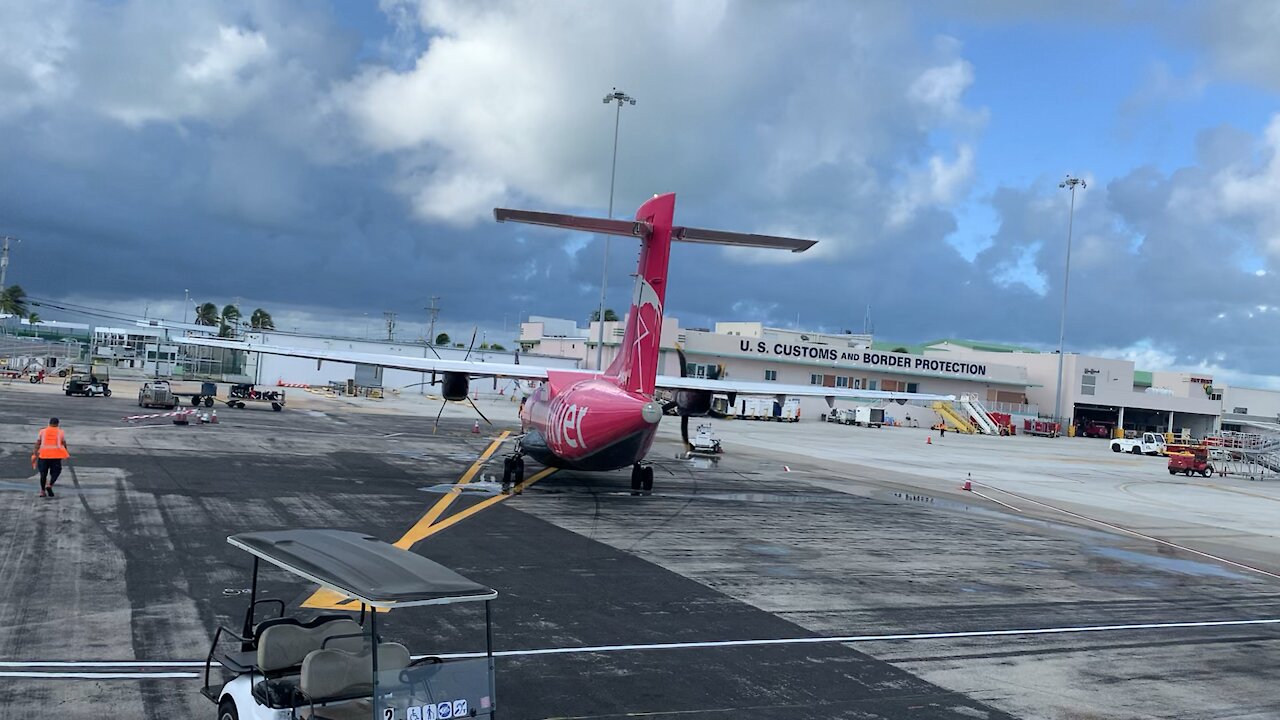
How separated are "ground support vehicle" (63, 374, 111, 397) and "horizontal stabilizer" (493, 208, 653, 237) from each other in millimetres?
49256

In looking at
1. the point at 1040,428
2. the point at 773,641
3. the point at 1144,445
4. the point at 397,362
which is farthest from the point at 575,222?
the point at 1040,428

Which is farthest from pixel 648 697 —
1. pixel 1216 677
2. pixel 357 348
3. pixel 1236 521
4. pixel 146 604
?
pixel 357 348

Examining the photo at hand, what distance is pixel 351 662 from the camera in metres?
7.18

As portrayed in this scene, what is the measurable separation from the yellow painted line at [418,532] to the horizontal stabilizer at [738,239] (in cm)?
951

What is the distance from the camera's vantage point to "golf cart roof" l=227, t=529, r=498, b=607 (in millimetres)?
6734

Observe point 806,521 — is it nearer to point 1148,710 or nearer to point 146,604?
point 1148,710

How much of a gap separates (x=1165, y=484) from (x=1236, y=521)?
1540 centimetres

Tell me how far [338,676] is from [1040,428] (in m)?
101

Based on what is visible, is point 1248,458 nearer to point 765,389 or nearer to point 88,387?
point 765,389

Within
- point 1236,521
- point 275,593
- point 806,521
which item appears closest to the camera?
point 275,593

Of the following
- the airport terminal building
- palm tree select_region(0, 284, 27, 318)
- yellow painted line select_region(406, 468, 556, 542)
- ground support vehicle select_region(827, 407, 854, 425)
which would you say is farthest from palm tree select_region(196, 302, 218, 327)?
yellow painted line select_region(406, 468, 556, 542)

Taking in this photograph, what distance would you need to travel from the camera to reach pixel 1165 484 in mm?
47438

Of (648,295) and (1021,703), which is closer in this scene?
(1021,703)

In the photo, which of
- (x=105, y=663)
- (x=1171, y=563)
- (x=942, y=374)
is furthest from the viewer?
(x=942, y=374)
